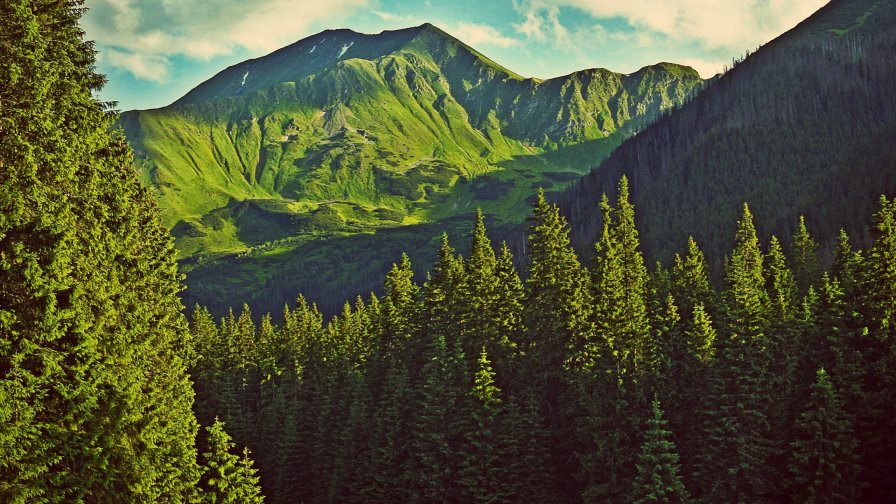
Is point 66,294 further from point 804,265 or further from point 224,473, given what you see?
point 804,265

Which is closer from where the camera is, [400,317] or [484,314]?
[484,314]

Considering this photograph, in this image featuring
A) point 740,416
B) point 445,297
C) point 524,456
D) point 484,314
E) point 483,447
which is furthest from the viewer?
point 445,297

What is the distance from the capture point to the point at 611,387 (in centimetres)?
5469

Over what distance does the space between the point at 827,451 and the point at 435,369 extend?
28.2 meters

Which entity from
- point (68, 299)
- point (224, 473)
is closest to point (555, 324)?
point (224, 473)

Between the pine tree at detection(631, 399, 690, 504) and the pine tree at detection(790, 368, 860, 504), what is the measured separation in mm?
7027

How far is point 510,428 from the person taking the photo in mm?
56500

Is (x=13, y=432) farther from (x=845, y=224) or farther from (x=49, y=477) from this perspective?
(x=845, y=224)

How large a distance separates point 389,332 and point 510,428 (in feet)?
64.2

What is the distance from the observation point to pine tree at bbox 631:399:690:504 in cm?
4788

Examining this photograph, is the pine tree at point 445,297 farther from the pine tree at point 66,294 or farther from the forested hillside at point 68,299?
the pine tree at point 66,294

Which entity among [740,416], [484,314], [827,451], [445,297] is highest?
[445,297]

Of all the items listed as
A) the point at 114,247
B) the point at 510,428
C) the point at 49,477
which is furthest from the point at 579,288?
the point at 49,477

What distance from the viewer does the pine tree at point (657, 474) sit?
157 ft
